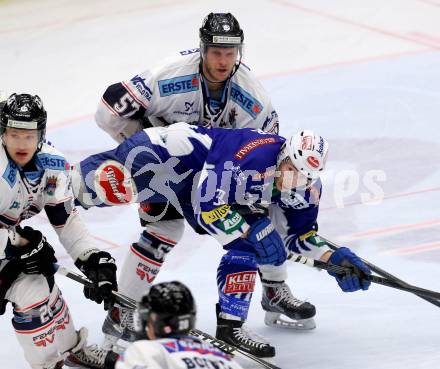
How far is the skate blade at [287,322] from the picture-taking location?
6230 mm

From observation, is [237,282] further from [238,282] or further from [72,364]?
[72,364]

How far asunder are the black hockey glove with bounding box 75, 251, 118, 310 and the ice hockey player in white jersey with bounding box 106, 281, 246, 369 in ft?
4.90

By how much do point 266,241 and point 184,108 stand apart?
112 cm

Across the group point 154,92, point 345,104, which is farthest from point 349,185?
point 154,92

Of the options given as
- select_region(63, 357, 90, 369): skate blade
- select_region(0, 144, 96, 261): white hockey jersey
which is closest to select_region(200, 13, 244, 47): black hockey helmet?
select_region(0, 144, 96, 261): white hockey jersey

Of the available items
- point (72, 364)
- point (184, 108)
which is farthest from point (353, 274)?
point (72, 364)

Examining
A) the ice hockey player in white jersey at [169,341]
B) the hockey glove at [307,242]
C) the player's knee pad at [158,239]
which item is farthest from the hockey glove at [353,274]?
the ice hockey player in white jersey at [169,341]

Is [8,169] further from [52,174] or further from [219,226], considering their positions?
[219,226]

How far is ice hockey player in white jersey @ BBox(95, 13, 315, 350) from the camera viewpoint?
612 centimetres

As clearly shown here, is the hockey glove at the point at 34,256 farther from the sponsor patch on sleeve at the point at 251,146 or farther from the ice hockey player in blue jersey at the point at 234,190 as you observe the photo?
the sponsor patch on sleeve at the point at 251,146

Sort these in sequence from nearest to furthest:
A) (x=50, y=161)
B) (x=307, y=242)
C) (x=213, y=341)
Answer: (x=50, y=161) < (x=213, y=341) < (x=307, y=242)

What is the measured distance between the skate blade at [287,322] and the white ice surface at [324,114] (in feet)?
0.15

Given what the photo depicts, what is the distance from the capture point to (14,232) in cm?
520

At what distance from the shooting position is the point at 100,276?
5.43 metres
